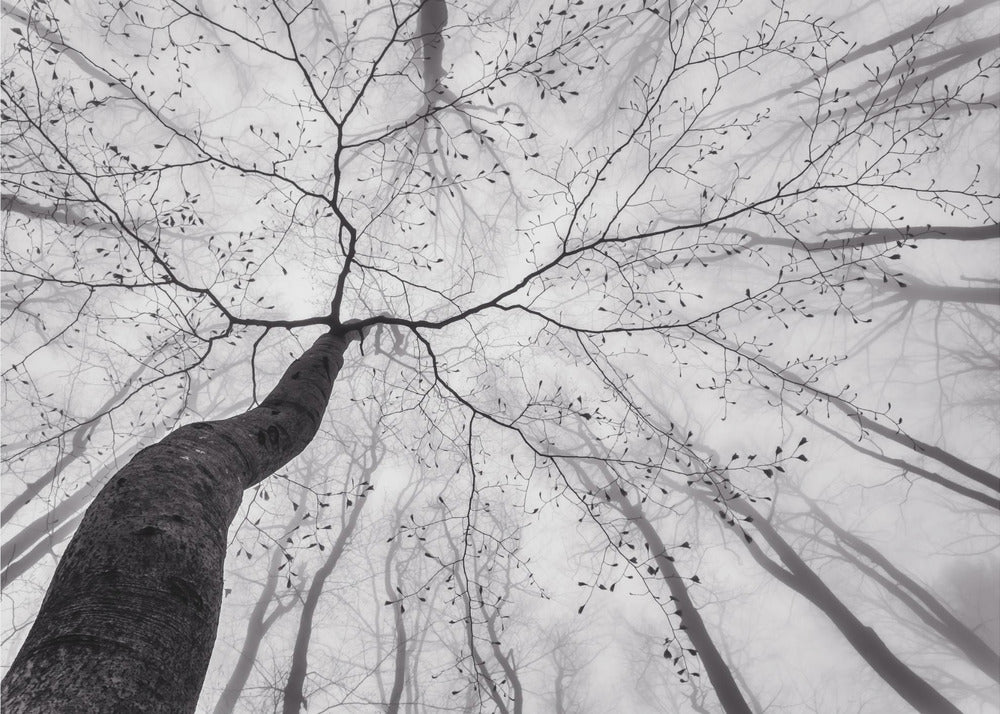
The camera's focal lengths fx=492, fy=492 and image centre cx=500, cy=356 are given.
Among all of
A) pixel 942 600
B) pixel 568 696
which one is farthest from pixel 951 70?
pixel 568 696

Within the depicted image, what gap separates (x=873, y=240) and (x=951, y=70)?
359 cm

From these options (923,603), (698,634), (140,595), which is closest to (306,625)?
(698,634)

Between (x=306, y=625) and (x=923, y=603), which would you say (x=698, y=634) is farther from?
(x=306, y=625)

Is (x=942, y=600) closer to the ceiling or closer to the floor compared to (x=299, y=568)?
closer to the floor

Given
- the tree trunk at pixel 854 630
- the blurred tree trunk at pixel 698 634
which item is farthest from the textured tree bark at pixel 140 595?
the tree trunk at pixel 854 630

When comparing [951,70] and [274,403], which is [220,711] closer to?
[274,403]

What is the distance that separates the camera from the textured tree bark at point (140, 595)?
3.61 feet

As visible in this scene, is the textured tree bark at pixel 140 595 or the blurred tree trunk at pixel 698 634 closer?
the textured tree bark at pixel 140 595

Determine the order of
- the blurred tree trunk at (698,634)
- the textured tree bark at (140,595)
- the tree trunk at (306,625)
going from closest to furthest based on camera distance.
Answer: the textured tree bark at (140,595)
the blurred tree trunk at (698,634)
the tree trunk at (306,625)

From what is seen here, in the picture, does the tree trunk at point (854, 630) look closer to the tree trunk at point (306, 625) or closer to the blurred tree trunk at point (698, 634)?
the blurred tree trunk at point (698, 634)

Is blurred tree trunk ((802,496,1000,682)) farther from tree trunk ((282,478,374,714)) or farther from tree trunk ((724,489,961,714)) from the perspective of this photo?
tree trunk ((282,478,374,714))

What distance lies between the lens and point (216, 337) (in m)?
3.99

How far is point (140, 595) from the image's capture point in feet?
4.29

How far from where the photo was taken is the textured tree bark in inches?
43.3
